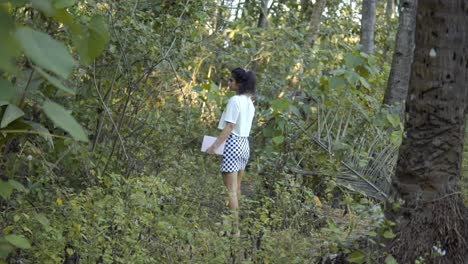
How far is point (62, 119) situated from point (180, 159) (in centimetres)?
800

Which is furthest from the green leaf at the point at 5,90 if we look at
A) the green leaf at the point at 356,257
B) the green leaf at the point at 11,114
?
the green leaf at the point at 356,257

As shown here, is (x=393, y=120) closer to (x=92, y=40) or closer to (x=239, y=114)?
(x=239, y=114)

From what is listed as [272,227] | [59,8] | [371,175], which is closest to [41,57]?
[59,8]

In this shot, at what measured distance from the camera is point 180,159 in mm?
9531

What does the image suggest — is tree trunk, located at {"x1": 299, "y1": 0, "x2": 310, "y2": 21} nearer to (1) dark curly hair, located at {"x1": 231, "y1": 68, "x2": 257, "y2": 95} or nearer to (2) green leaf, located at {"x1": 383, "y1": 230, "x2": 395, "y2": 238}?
(1) dark curly hair, located at {"x1": 231, "y1": 68, "x2": 257, "y2": 95}

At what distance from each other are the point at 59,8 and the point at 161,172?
22.9 feet

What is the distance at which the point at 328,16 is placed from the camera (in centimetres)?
2214

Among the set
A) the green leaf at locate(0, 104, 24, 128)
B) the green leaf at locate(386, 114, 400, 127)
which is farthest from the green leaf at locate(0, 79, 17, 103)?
the green leaf at locate(386, 114, 400, 127)

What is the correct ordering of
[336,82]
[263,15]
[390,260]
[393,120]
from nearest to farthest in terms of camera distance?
[390,260] → [336,82] → [393,120] → [263,15]

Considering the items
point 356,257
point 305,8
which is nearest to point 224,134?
point 356,257

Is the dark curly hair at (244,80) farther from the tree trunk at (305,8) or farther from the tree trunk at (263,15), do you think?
the tree trunk at (305,8)

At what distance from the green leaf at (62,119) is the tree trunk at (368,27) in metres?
12.4

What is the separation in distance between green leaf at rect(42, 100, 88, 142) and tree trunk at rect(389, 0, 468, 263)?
13.5ft

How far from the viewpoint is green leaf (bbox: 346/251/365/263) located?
17.2 ft
